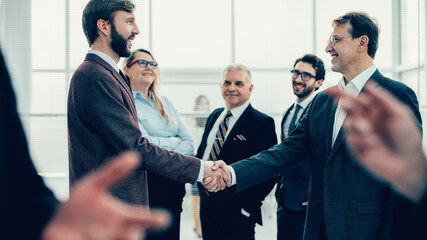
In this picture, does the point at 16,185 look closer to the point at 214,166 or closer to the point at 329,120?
the point at 329,120

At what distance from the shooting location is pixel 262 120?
3.36m

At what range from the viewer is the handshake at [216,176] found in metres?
2.73

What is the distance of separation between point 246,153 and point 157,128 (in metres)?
0.81

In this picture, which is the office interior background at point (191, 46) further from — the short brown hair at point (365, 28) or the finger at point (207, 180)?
the short brown hair at point (365, 28)

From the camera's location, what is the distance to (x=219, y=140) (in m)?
3.41

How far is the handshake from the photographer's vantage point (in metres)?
2.73

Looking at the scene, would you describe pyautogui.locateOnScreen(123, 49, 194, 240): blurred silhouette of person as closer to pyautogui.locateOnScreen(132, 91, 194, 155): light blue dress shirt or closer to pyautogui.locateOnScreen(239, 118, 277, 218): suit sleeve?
pyautogui.locateOnScreen(132, 91, 194, 155): light blue dress shirt

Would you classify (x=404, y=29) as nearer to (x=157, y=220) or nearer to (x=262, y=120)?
(x=262, y=120)

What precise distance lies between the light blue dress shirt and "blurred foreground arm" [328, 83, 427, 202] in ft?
8.05

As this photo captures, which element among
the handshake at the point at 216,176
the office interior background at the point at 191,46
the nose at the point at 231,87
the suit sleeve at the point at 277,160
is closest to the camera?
the suit sleeve at the point at 277,160

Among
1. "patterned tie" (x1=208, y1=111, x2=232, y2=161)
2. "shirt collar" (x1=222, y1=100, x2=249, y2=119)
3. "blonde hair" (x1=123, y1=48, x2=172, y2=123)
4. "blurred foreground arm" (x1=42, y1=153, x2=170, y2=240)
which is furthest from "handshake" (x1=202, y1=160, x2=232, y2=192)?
"blurred foreground arm" (x1=42, y1=153, x2=170, y2=240)

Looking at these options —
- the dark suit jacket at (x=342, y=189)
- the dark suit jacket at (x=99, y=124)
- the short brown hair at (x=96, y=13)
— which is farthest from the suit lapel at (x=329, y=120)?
the short brown hair at (x=96, y=13)

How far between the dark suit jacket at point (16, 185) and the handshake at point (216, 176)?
5.81 feet

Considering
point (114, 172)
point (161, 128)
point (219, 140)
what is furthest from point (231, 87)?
point (114, 172)
